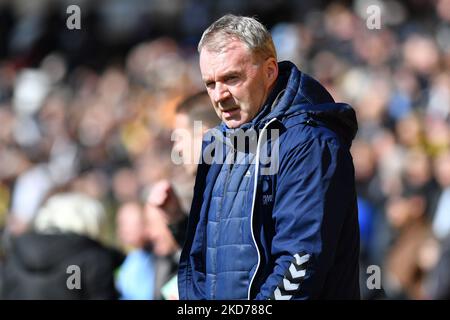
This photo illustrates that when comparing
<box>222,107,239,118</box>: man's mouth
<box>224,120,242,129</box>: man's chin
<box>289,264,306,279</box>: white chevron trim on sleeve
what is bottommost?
<box>289,264,306,279</box>: white chevron trim on sleeve

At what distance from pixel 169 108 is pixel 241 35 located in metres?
6.23

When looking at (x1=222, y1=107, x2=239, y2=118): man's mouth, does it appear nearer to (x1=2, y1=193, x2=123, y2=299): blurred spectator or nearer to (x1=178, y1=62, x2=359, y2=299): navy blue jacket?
(x1=178, y1=62, x2=359, y2=299): navy blue jacket

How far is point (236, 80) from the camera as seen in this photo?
155 inches

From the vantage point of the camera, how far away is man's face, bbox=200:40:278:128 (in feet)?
12.9

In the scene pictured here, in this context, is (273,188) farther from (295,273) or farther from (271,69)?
(271,69)

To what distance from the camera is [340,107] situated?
12.8 ft

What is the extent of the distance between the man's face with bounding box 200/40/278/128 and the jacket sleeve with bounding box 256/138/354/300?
0.91ft

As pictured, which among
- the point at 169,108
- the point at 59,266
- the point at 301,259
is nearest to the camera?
the point at 301,259

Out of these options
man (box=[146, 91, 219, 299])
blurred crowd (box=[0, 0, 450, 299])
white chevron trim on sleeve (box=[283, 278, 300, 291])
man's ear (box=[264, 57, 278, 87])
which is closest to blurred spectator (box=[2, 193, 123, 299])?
blurred crowd (box=[0, 0, 450, 299])

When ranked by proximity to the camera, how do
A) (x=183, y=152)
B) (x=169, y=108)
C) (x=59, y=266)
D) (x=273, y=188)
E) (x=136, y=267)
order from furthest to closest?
(x=169, y=108), (x=136, y=267), (x=59, y=266), (x=183, y=152), (x=273, y=188)

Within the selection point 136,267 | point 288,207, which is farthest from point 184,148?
point 136,267

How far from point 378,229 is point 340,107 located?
5420 millimetres

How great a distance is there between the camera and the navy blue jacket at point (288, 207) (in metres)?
3.70

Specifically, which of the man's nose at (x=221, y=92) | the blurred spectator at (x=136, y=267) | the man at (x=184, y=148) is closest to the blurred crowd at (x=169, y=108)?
the blurred spectator at (x=136, y=267)
